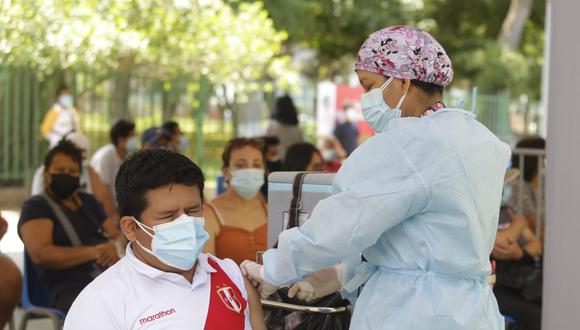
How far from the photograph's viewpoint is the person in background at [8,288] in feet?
16.8

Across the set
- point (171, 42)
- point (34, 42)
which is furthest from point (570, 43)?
point (171, 42)

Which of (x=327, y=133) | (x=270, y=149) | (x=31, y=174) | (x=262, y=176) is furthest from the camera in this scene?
(x=327, y=133)

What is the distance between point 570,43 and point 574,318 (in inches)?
45.7

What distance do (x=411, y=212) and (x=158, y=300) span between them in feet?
2.51

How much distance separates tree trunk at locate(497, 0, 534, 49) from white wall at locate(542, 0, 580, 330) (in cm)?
2176

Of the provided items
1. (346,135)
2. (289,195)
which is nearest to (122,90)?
(346,135)

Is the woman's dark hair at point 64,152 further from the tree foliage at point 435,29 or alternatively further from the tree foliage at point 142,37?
the tree foliage at point 435,29

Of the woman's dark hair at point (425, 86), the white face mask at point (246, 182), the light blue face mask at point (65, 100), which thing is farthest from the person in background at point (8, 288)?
the light blue face mask at point (65, 100)

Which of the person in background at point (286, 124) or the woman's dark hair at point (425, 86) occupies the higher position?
the woman's dark hair at point (425, 86)

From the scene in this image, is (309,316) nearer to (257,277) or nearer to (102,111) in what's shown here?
(257,277)

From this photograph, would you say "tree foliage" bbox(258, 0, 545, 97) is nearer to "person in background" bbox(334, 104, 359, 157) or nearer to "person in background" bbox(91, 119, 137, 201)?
"person in background" bbox(334, 104, 359, 157)

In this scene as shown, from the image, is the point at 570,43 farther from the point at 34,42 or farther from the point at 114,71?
the point at 114,71

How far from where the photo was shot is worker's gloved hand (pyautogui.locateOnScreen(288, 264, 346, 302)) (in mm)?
3082

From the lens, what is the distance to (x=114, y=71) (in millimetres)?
13852
